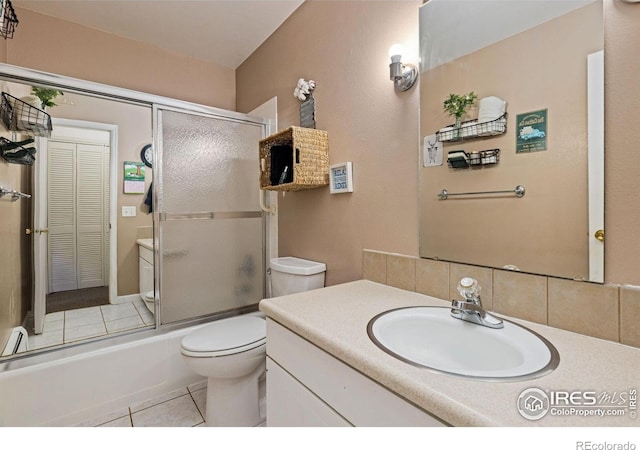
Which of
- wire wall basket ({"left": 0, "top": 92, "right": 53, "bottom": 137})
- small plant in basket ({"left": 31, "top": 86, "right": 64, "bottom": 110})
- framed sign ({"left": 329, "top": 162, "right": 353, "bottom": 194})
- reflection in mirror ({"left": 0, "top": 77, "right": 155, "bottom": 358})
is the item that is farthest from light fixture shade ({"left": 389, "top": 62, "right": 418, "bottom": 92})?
wire wall basket ({"left": 0, "top": 92, "right": 53, "bottom": 137})

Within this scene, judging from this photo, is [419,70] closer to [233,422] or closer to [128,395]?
[233,422]

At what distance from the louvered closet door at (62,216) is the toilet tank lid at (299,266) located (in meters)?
1.39

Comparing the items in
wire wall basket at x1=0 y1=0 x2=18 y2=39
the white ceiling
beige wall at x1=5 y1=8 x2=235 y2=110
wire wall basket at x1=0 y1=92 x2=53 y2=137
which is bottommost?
wire wall basket at x1=0 y1=92 x2=53 y2=137

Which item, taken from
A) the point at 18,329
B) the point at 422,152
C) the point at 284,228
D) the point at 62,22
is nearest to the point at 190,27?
the point at 62,22

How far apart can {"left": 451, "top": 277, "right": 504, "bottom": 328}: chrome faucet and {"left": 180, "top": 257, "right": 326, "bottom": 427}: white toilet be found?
895 mm

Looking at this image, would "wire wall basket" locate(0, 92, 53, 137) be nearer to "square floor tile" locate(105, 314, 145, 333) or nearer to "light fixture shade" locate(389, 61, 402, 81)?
"square floor tile" locate(105, 314, 145, 333)

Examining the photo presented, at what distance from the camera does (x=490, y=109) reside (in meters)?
1.02

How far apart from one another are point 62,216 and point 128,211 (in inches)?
20.6

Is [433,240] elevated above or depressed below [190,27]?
below

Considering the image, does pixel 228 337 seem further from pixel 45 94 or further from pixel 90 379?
pixel 45 94

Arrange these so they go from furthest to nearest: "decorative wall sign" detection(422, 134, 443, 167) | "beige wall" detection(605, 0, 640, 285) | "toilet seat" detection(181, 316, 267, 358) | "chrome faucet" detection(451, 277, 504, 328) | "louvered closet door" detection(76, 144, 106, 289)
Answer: "louvered closet door" detection(76, 144, 106, 289)
"toilet seat" detection(181, 316, 267, 358)
"decorative wall sign" detection(422, 134, 443, 167)
"chrome faucet" detection(451, 277, 504, 328)
"beige wall" detection(605, 0, 640, 285)

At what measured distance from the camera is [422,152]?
122cm

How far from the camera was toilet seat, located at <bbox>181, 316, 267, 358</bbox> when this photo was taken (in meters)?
1.43
